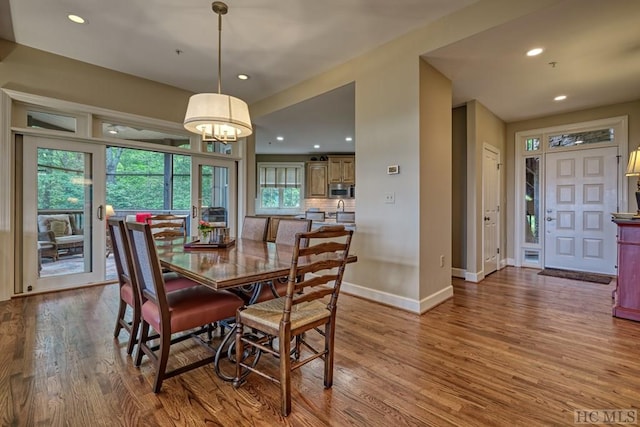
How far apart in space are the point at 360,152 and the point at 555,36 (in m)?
2.07

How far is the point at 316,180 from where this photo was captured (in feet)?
→ 27.7

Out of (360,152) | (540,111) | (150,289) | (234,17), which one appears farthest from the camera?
(540,111)

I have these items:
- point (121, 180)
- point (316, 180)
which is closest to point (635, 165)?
point (316, 180)

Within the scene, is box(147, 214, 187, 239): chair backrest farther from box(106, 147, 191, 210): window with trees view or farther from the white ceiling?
box(106, 147, 191, 210): window with trees view

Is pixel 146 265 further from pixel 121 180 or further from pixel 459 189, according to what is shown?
pixel 121 180

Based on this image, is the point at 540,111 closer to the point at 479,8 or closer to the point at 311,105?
the point at 479,8

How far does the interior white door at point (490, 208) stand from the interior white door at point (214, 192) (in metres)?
4.14

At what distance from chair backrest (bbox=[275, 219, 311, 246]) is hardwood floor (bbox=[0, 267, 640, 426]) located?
0.92m

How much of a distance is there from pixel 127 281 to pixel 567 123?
6455 millimetres

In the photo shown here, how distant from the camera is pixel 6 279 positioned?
3.40m

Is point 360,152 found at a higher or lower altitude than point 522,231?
higher

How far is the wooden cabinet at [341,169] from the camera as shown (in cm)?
822

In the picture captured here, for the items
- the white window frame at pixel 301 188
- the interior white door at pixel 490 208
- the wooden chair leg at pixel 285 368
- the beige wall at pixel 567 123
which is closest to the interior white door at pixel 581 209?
the beige wall at pixel 567 123

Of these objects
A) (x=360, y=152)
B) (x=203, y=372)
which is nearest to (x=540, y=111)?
(x=360, y=152)
